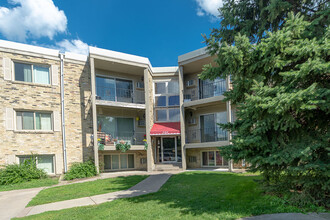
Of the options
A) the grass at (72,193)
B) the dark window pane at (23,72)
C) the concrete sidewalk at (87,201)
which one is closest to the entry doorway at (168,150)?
the grass at (72,193)

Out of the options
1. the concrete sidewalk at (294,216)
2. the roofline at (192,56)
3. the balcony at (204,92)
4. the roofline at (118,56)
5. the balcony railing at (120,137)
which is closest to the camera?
the concrete sidewalk at (294,216)

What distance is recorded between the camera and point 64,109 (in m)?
13.8

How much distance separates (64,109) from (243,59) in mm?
12210

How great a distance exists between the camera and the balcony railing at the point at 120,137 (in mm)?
14453

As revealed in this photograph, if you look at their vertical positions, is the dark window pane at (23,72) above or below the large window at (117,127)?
above

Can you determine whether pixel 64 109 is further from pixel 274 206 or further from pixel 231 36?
pixel 274 206

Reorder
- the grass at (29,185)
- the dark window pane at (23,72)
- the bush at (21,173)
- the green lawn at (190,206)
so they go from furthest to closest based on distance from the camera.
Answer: the dark window pane at (23,72), the bush at (21,173), the grass at (29,185), the green lawn at (190,206)

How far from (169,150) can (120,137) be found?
417cm

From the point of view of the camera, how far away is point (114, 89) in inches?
637

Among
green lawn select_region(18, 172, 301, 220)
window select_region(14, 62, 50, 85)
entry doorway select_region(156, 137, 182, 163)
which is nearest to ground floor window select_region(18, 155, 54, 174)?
window select_region(14, 62, 50, 85)

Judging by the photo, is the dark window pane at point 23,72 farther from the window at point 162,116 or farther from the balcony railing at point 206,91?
the balcony railing at point 206,91

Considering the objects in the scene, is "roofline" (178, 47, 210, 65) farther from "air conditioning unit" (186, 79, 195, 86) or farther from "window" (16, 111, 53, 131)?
"window" (16, 111, 53, 131)

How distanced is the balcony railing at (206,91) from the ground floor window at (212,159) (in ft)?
14.9

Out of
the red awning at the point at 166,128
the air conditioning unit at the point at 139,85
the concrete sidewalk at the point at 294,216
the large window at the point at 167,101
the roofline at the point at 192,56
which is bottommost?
the concrete sidewalk at the point at 294,216
